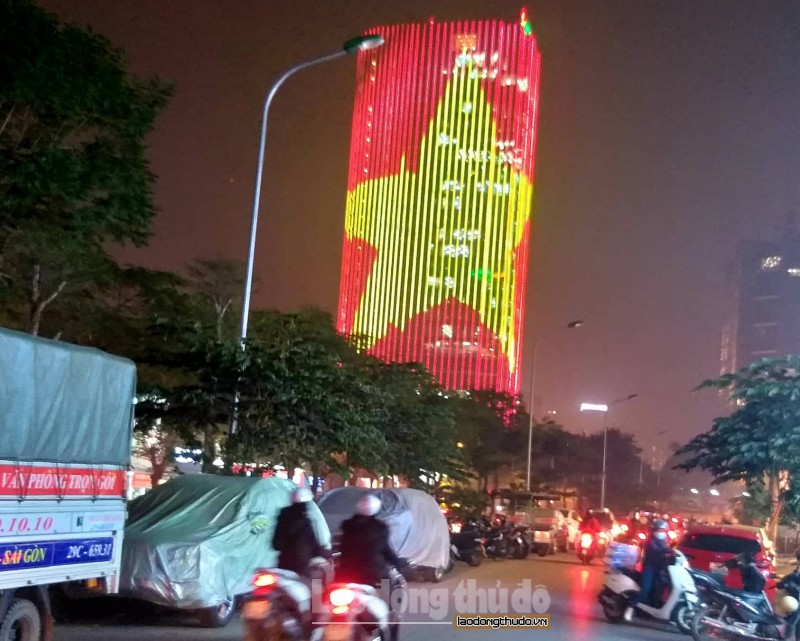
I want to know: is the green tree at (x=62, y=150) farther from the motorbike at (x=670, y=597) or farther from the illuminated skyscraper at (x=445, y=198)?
the illuminated skyscraper at (x=445, y=198)

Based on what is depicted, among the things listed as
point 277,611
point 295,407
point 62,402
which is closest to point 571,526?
point 295,407

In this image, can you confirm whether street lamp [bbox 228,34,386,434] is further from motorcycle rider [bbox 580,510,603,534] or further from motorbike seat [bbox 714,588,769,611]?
motorcycle rider [bbox 580,510,603,534]

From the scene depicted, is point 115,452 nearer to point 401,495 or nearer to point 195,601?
point 195,601

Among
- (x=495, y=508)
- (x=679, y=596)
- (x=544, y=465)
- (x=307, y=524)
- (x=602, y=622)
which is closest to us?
(x=307, y=524)

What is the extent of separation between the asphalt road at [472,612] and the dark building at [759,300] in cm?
9235

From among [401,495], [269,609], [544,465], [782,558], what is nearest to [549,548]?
[782,558]

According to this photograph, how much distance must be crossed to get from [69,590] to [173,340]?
10.1m

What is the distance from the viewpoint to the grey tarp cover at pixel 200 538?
947cm

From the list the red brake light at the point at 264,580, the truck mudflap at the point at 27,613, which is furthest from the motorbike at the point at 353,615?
the truck mudflap at the point at 27,613

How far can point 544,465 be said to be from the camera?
65.6 meters

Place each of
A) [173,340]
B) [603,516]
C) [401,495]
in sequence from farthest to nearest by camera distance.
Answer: [603,516] → [173,340] → [401,495]

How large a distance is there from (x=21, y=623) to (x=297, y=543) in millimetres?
2210

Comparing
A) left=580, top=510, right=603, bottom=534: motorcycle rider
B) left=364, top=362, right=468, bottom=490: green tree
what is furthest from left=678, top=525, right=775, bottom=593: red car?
left=580, top=510, right=603, bottom=534: motorcycle rider

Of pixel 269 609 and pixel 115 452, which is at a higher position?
pixel 115 452
